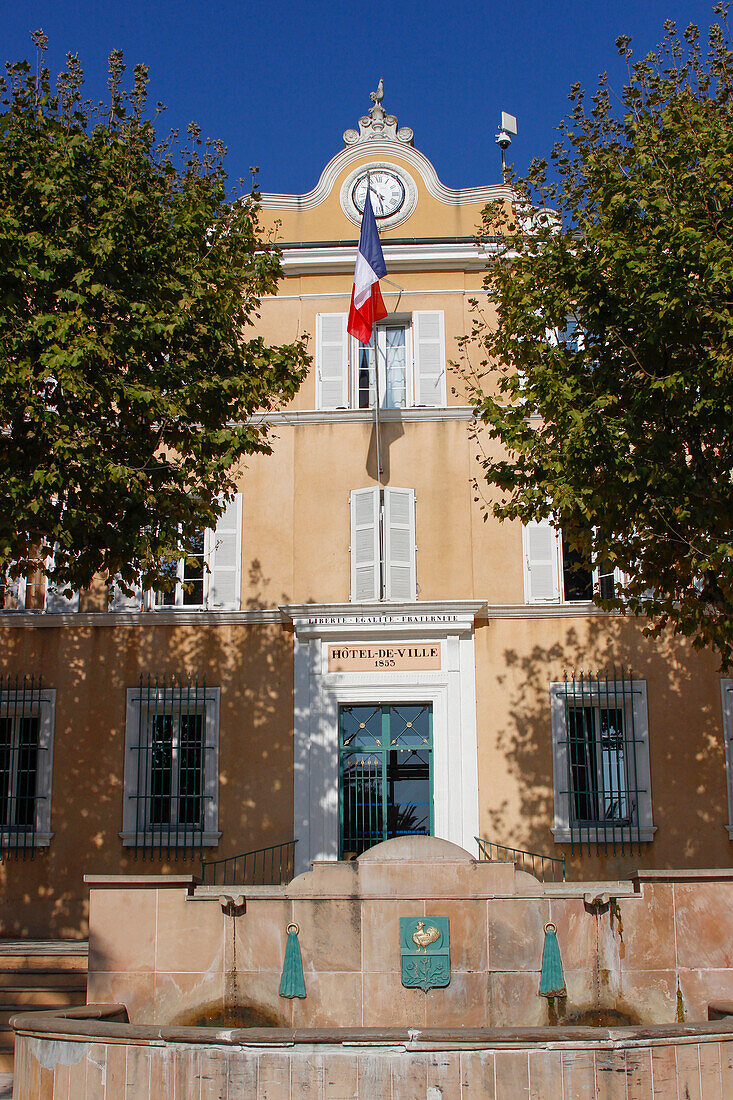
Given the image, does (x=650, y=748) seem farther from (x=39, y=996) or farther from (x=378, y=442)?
(x=39, y=996)

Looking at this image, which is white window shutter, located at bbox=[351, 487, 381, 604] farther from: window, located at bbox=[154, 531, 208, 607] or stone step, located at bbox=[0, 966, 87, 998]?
stone step, located at bbox=[0, 966, 87, 998]

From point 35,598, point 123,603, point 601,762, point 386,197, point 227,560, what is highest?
point 386,197

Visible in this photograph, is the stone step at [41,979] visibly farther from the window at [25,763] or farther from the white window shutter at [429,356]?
the white window shutter at [429,356]

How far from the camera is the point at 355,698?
53.6ft

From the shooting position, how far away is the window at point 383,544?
16.8 meters

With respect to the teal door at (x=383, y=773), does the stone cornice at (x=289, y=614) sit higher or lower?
higher

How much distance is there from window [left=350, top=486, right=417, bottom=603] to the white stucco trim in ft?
1.98

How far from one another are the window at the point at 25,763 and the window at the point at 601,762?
281 inches

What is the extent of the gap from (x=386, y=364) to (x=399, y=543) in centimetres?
306

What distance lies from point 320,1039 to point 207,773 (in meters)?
8.15

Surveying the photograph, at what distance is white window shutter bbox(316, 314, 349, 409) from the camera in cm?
1781

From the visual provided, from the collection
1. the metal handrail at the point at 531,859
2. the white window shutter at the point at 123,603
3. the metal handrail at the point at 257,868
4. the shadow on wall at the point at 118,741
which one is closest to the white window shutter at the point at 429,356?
the shadow on wall at the point at 118,741

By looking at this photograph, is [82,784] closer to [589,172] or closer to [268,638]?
[268,638]

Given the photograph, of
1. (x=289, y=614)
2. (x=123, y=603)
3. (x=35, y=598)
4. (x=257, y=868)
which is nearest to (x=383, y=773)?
(x=257, y=868)
